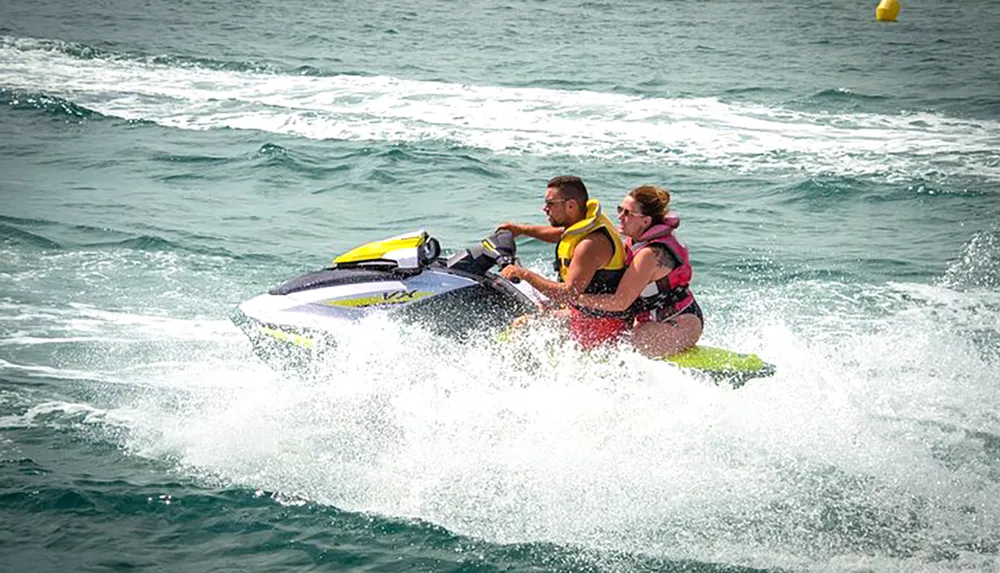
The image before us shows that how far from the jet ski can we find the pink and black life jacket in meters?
0.28

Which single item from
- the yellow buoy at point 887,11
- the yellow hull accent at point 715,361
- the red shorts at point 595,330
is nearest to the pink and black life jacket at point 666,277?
the red shorts at point 595,330

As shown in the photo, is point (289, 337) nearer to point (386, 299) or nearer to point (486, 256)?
point (386, 299)

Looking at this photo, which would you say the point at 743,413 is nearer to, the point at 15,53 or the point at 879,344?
the point at 879,344

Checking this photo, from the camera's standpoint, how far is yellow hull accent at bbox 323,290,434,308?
610cm

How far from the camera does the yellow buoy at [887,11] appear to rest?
102 ft

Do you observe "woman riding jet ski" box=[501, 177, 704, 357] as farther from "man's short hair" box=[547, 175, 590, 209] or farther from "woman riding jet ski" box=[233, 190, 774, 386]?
"woman riding jet ski" box=[233, 190, 774, 386]

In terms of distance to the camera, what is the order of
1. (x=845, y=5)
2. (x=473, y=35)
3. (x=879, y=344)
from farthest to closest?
(x=845, y=5), (x=473, y=35), (x=879, y=344)

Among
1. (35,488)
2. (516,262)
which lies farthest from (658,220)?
(35,488)

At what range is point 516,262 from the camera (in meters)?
6.20

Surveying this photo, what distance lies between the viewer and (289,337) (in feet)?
20.1

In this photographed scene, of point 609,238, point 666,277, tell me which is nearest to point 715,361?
point 666,277

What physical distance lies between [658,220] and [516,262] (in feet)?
2.62

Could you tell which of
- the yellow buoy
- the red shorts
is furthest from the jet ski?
the yellow buoy

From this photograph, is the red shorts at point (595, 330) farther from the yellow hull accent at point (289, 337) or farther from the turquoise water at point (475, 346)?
the yellow hull accent at point (289, 337)
